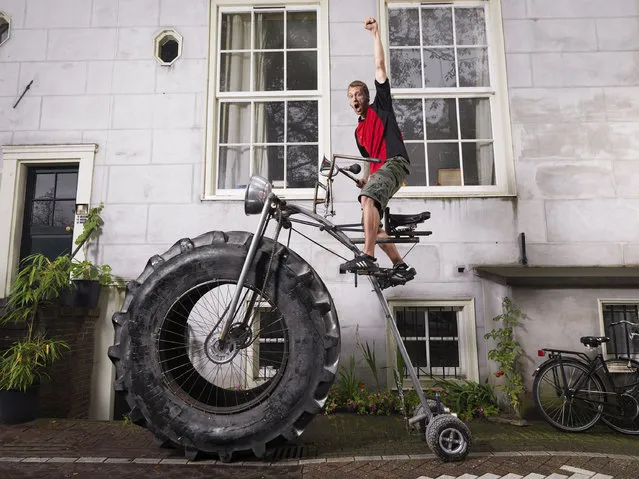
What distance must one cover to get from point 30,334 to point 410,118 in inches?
188

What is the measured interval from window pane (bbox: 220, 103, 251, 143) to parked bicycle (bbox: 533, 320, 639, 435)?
167 inches

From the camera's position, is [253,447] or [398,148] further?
[398,148]

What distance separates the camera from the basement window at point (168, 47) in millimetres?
5523

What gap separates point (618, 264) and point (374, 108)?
12.1 feet

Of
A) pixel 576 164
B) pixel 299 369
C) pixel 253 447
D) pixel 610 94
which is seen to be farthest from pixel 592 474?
pixel 610 94

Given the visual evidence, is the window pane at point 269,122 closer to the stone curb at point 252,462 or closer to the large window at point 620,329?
the stone curb at point 252,462

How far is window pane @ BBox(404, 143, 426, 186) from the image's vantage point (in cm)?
536

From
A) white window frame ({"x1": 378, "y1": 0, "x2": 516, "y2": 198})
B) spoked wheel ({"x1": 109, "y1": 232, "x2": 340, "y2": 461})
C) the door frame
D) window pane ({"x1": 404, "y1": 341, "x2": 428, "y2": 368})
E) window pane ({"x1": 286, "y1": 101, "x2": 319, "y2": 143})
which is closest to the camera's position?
spoked wheel ({"x1": 109, "y1": 232, "x2": 340, "y2": 461})

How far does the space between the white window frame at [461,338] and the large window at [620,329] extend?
4.40 ft

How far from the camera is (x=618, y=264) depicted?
5.00 metres

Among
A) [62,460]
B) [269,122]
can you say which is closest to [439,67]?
[269,122]

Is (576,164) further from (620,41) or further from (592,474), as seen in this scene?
(592,474)

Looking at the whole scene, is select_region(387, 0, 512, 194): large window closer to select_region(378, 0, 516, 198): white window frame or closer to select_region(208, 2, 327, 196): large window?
select_region(378, 0, 516, 198): white window frame

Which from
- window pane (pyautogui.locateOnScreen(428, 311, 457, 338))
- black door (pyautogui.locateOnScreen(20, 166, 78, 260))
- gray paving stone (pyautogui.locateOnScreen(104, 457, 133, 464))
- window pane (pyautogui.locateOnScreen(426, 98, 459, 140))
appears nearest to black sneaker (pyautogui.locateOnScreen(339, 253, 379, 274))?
gray paving stone (pyautogui.locateOnScreen(104, 457, 133, 464))
